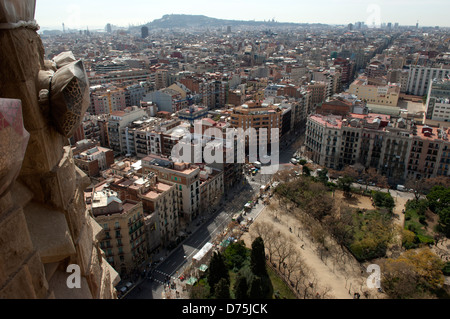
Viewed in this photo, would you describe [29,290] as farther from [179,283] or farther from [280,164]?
[280,164]

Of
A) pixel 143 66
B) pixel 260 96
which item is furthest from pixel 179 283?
pixel 143 66

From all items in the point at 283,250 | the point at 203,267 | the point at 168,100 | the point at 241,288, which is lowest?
the point at 203,267

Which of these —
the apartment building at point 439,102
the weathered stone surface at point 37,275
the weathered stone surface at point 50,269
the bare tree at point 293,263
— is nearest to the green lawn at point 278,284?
the bare tree at point 293,263

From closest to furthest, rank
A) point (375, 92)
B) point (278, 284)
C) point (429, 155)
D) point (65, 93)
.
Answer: point (65, 93), point (278, 284), point (429, 155), point (375, 92)

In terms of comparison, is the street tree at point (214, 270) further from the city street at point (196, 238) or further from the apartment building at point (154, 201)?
the apartment building at point (154, 201)

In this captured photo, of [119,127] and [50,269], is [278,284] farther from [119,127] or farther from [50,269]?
[119,127]

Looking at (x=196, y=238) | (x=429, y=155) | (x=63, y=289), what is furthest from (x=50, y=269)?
(x=429, y=155)
